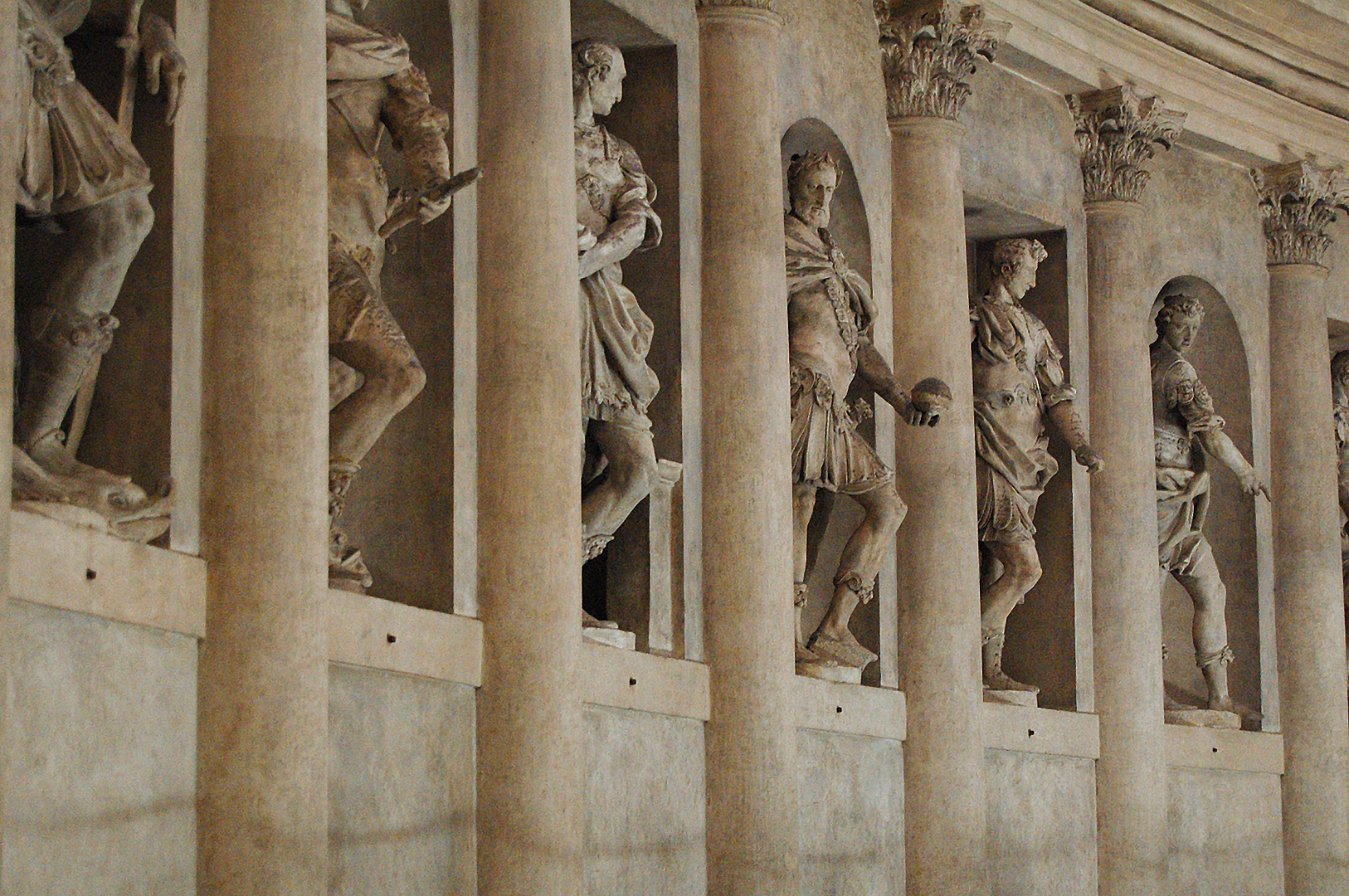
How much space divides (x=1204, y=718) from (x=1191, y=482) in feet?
5.80

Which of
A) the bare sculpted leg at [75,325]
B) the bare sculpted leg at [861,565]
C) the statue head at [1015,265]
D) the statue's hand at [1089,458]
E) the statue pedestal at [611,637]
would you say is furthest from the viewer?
the statue head at [1015,265]

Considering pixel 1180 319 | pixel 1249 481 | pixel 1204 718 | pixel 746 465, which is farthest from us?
pixel 1180 319

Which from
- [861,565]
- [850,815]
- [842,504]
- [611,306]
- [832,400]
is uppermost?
[611,306]

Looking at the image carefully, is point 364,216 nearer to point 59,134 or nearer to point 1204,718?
point 59,134

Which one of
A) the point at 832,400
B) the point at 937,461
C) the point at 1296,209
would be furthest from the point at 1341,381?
the point at 832,400

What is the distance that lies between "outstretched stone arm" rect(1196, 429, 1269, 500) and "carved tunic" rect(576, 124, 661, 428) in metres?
7.24

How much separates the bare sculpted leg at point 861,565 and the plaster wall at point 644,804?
6.10 feet

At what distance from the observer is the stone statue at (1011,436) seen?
55.9 ft

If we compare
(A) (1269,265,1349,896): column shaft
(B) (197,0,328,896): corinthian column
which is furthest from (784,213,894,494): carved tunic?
(A) (1269,265,1349,896): column shaft

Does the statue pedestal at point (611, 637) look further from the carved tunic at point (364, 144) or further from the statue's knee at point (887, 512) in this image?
the statue's knee at point (887, 512)

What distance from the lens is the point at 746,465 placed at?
13852 mm

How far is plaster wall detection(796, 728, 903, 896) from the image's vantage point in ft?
47.2

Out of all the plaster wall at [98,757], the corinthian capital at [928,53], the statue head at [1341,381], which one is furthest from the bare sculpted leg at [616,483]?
the statue head at [1341,381]

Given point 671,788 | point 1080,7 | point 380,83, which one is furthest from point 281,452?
point 1080,7
